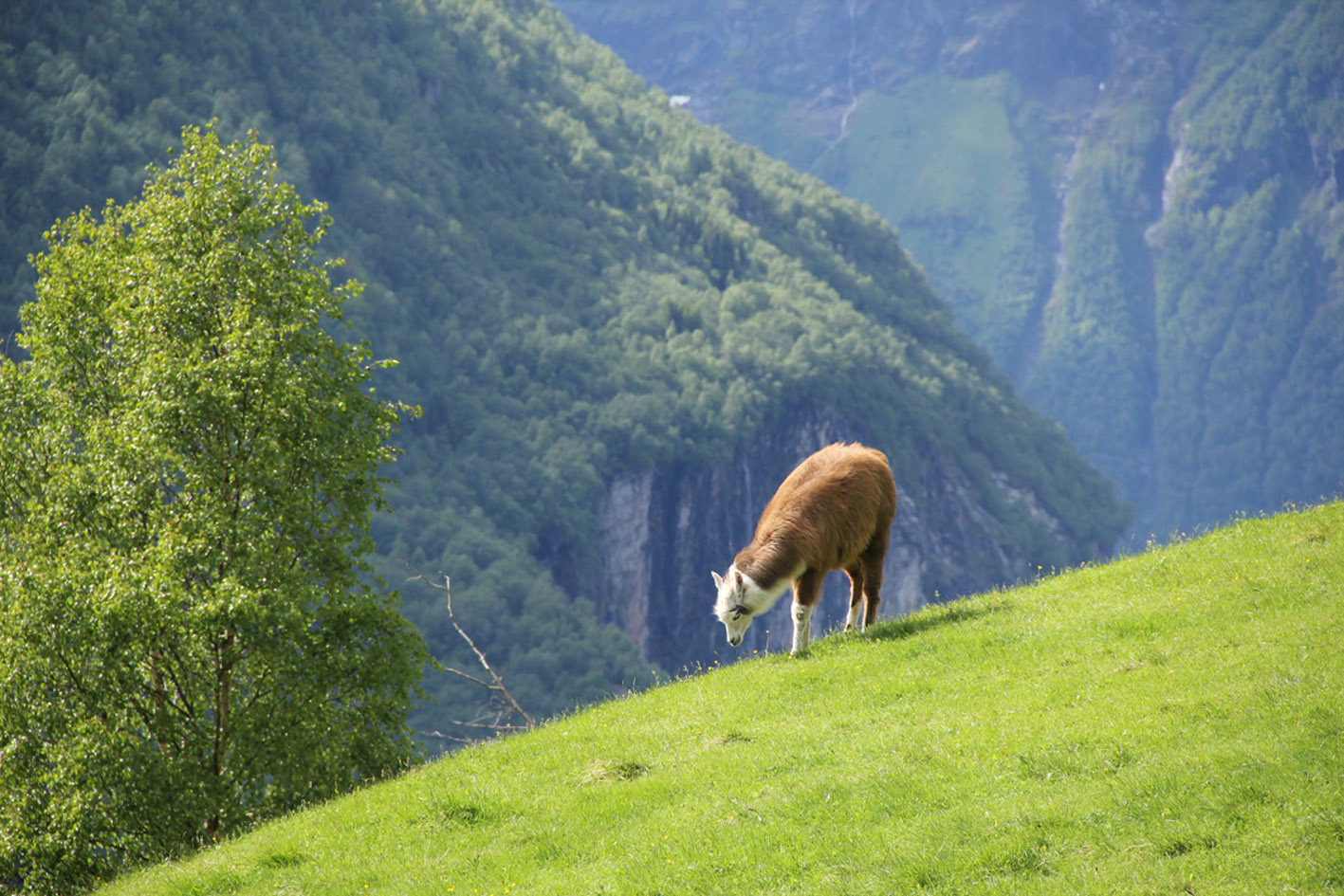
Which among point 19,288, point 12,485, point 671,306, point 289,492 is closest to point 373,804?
point 289,492

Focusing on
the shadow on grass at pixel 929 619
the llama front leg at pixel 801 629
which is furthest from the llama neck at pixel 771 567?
the shadow on grass at pixel 929 619

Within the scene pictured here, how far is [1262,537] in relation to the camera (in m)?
16.5

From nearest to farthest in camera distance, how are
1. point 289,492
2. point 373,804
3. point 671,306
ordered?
point 373,804 < point 289,492 < point 671,306

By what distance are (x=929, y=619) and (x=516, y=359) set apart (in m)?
161

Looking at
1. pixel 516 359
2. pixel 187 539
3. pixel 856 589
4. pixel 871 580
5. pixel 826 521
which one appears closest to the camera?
pixel 826 521

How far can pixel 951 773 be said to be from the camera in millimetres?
11297

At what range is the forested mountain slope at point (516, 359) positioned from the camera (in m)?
139

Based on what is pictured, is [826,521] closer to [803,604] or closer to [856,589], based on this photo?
[803,604]

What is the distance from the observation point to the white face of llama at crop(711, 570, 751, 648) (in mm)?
17203

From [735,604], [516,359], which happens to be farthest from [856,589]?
[516,359]

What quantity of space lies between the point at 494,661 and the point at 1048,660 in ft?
393

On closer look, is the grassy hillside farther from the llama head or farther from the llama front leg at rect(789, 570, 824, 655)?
the llama head

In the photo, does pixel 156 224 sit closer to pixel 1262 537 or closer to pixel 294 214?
pixel 294 214

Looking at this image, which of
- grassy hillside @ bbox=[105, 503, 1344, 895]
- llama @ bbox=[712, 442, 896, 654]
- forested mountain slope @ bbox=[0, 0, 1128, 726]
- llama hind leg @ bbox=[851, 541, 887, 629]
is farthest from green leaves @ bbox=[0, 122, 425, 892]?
forested mountain slope @ bbox=[0, 0, 1128, 726]
